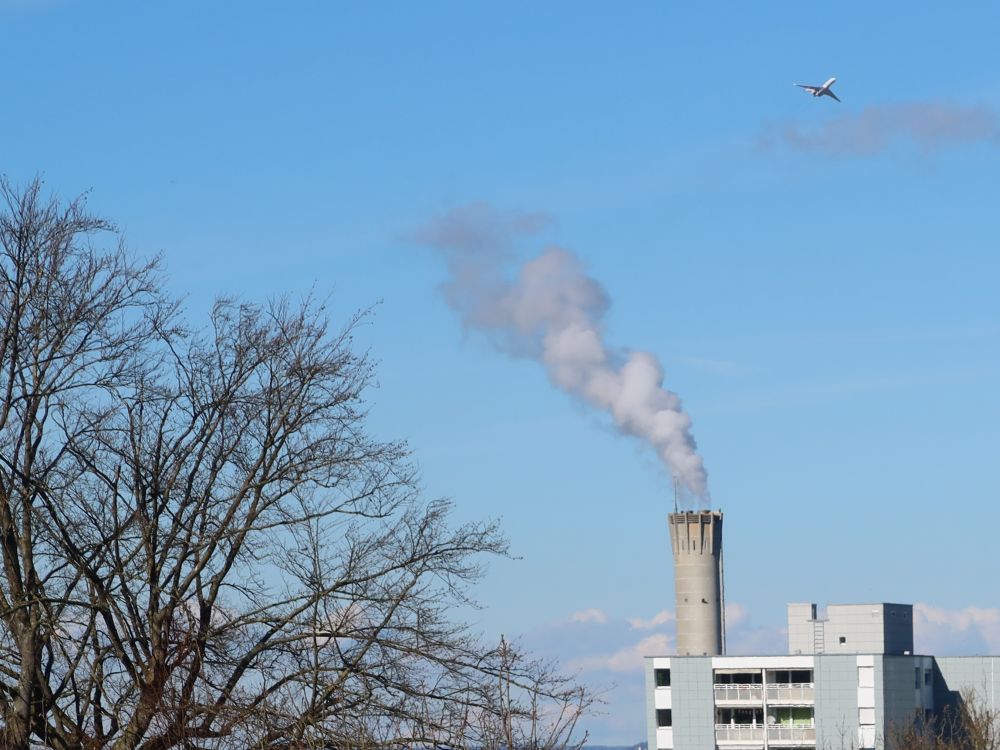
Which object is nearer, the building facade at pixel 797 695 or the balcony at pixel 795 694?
the building facade at pixel 797 695

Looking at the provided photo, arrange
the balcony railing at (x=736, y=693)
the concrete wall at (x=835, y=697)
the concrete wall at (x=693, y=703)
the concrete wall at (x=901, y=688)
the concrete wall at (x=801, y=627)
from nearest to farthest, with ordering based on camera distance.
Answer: the concrete wall at (x=835, y=697)
the concrete wall at (x=901, y=688)
the concrete wall at (x=693, y=703)
the balcony railing at (x=736, y=693)
the concrete wall at (x=801, y=627)

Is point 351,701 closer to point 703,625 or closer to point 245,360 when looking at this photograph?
point 245,360

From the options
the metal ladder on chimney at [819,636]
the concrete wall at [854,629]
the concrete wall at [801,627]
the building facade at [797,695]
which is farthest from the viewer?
the concrete wall at [801,627]

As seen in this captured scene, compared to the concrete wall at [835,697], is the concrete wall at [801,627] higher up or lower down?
higher up

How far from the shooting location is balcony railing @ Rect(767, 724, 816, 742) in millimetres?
116125

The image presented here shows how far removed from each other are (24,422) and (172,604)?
9.62 feet

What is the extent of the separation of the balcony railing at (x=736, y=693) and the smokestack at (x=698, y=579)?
44.6ft

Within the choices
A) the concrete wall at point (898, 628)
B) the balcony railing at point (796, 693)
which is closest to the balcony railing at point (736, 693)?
the balcony railing at point (796, 693)

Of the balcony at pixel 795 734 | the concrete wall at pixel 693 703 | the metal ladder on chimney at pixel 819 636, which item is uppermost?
the metal ladder on chimney at pixel 819 636

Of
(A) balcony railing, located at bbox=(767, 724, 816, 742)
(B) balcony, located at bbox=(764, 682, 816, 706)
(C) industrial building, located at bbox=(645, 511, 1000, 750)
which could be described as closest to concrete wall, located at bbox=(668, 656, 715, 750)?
(C) industrial building, located at bbox=(645, 511, 1000, 750)

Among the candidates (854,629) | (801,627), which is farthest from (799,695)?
(801,627)

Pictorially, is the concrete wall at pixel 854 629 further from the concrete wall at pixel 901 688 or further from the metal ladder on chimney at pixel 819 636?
the concrete wall at pixel 901 688

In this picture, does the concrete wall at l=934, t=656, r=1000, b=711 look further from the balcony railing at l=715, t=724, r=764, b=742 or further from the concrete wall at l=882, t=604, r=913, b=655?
the balcony railing at l=715, t=724, r=764, b=742

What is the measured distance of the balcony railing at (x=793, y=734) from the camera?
116m
